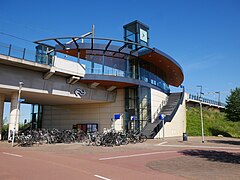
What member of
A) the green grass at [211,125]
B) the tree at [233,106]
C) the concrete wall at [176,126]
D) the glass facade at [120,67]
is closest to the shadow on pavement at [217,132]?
the green grass at [211,125]

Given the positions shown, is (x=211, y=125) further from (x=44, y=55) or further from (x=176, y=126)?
(x=44, y=55)

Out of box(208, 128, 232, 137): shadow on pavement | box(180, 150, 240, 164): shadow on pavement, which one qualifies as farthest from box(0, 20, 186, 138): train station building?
box(180, 150, 240, 164): shadow on pavement

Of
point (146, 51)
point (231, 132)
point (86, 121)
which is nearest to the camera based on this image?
point (146, 51)

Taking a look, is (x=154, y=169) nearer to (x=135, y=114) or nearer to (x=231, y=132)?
(x=135, y=114)

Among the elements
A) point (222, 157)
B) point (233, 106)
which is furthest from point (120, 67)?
point (233, 106)

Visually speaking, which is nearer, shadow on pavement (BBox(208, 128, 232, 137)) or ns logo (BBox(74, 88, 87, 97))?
ns logo (BBox(74, 88, 87, 97))

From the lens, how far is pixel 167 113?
95.0 ft

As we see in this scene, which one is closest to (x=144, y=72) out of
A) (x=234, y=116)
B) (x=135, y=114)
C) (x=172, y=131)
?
(x=135, y=114)

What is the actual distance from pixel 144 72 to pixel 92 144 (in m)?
13.3

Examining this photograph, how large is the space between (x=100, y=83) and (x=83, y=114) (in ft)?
21.5

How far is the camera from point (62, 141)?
20.9m

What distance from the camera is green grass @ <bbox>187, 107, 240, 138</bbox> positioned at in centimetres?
3472

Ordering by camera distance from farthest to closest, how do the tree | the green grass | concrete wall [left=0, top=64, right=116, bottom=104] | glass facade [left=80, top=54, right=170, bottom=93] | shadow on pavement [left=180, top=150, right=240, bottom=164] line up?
1. the green grass
2. the tree
3. glass facade [left=80, top=54, right=170, bottom=93]
4. concrete wall [left=0, top=64, right=116, bottom=104]
5. shadow on pavement [left=180, top=150, right=240, bottom=164]

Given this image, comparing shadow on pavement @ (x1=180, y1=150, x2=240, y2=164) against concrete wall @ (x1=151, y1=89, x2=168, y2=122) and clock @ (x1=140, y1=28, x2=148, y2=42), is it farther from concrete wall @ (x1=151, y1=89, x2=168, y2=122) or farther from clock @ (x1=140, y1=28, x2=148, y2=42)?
clock @ (x1=140, y1=28, x2=148, y2=42)
